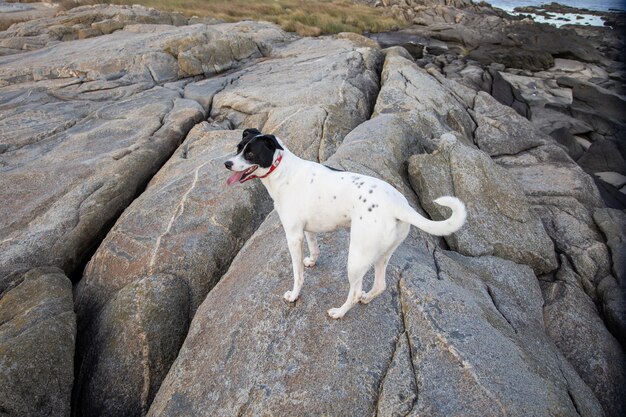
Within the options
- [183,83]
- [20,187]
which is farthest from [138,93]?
[20,187]

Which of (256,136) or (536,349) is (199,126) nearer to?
(256,136)

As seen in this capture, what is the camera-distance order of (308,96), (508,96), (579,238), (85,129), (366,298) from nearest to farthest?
(366,298) < (579,238) < (85,129) < (308,96) < (508,96)

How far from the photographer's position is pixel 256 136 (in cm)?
481

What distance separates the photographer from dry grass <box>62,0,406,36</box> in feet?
123

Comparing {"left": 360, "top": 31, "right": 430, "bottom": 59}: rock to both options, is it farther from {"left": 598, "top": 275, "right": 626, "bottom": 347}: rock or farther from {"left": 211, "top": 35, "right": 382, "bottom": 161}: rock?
{"left": 598, "top": 275, "right": 626, "bottom": 347}: rock

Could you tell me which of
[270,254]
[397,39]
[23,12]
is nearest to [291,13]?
[397,39]

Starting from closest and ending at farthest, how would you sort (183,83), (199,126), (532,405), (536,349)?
(532,405) → (536,349) → (199,126) → (183,83)

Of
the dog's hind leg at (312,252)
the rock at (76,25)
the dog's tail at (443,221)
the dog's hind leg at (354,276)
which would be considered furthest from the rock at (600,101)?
the rock at (76,25)

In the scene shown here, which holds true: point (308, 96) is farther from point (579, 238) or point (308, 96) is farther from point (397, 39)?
point (397, 39)

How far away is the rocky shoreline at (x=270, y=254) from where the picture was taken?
16.7 ft

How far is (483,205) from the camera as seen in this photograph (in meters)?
10.1

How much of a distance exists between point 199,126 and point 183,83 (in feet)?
21.1

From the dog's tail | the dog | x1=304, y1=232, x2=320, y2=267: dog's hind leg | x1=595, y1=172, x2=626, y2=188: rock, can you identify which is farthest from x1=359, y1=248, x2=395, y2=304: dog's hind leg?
x1=595, y1=172, x2=626, y2=188: rock

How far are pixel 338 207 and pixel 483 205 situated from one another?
667 centimetres
